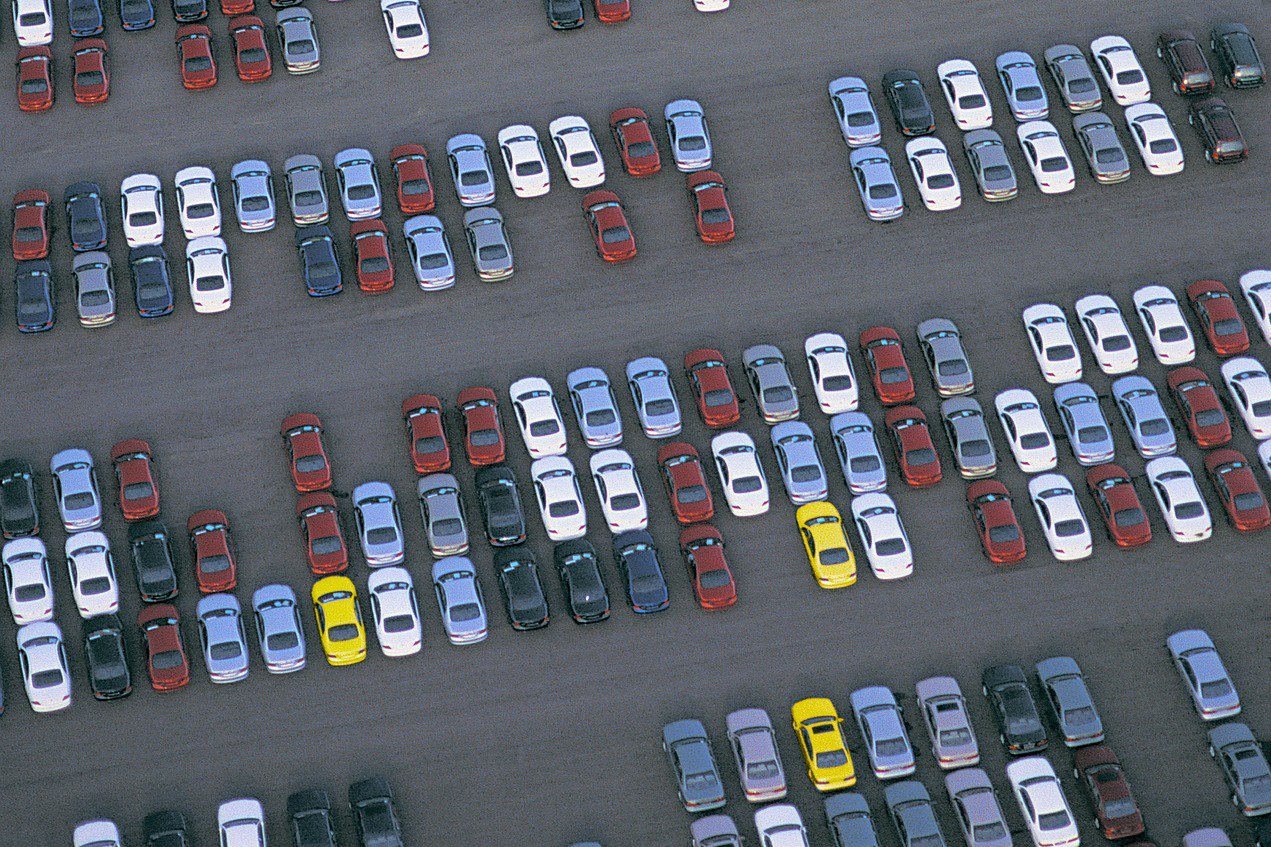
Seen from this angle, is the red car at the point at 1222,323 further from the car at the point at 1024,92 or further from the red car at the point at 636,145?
the red car at the point at 636,145

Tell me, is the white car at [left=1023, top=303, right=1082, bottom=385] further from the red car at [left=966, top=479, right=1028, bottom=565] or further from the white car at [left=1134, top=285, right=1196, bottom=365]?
the red car at [left=966, top=479, right=1028, bottom=565]

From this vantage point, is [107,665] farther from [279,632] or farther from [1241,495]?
[1241,495]

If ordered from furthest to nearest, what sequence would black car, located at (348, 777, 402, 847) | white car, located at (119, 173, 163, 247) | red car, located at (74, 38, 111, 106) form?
red car, located at (74, 38, 111, 106)
white car, located at (119, 173, 163, 247)
black car, located at (348, 777, 402, 847)

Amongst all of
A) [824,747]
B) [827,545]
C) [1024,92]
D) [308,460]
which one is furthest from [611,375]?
[1024,92]

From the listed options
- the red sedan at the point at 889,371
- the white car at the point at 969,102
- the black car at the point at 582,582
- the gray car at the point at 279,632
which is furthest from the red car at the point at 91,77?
the white car at the point at 969,102

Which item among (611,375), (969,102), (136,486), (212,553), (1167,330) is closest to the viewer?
(212,553)

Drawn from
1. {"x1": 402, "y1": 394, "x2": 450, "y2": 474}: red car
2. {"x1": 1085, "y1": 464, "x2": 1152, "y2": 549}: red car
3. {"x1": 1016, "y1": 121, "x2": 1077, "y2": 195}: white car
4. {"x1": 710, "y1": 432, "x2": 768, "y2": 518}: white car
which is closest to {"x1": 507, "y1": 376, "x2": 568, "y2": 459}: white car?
{"x1": 402, "y1": 394, "x2": 450, "y2": 474}: red car
